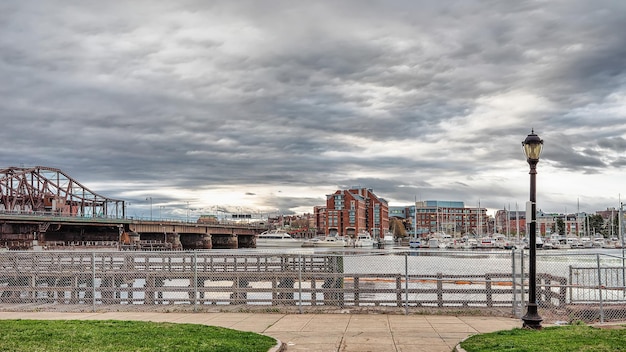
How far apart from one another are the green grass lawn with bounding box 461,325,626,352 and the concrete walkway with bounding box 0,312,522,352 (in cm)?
88

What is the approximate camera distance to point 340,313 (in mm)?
18141

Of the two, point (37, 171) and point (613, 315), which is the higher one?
point (37, 171)

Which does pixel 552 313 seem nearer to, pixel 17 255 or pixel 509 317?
pixel 509 317

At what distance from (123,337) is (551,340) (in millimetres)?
Answer: 8853

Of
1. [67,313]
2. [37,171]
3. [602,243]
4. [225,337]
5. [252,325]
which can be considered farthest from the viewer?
[37,171]

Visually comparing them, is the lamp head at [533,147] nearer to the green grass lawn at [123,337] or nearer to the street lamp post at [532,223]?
the street lamp post at [532,223]

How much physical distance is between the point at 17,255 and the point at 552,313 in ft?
59.8

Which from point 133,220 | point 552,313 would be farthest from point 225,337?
point 133,220

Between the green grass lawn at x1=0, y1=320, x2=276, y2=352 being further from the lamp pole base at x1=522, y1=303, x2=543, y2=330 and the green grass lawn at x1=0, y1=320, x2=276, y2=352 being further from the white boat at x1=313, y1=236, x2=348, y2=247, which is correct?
the white boat at x1=313, y1=236, x2=348, y2=247

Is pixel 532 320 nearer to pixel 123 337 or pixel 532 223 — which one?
pixel 532 223

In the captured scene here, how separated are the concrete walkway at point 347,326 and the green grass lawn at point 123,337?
1207 millimetres

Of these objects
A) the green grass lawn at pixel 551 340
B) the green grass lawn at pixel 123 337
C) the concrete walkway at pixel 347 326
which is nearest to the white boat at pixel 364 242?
the concrete walkway at pixel 347 326

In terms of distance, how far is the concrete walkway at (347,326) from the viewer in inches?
521

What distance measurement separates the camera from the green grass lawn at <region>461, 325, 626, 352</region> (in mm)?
11281
